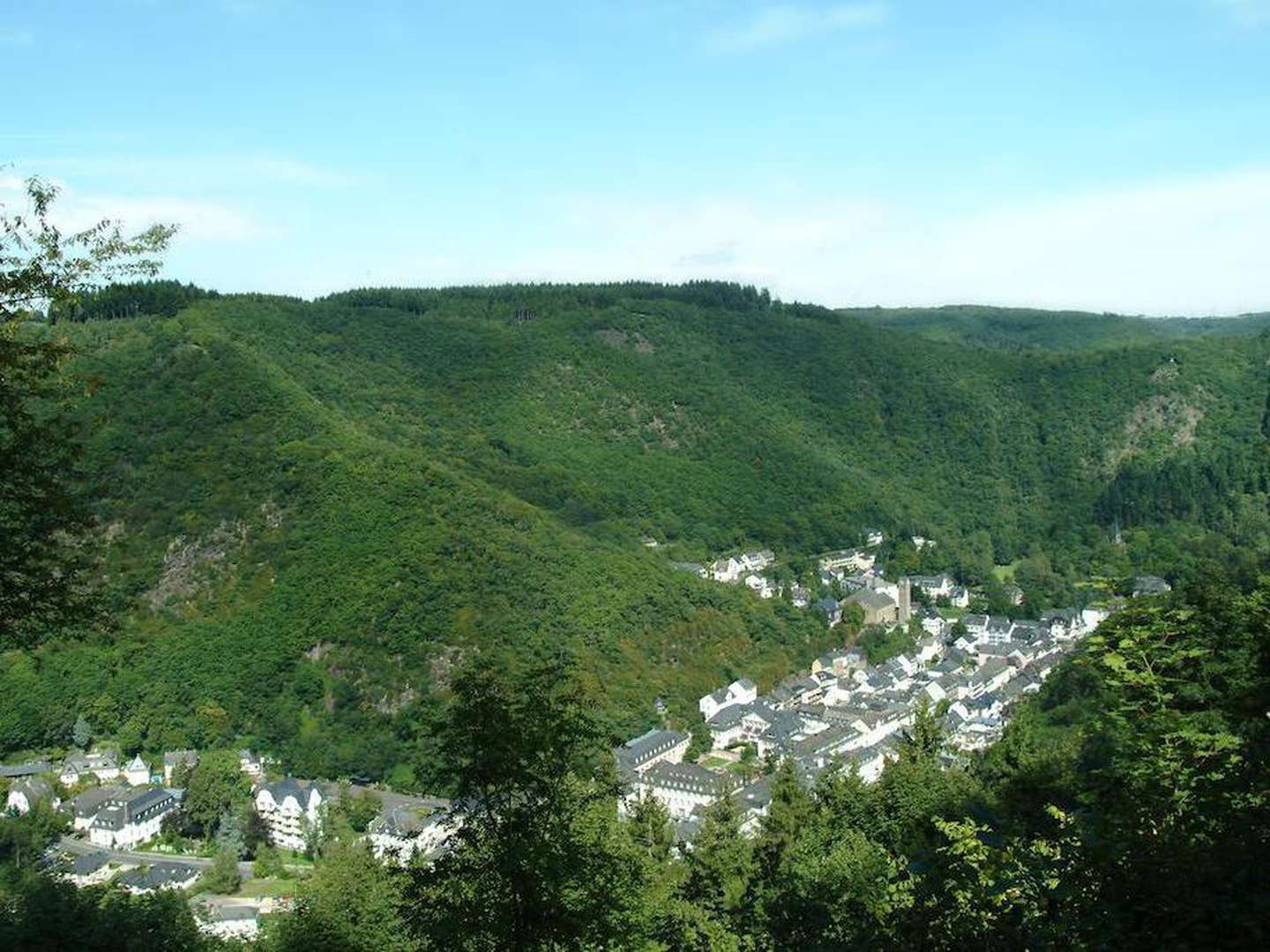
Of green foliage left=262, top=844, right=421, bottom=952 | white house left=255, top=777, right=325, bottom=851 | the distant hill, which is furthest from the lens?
the distant hill

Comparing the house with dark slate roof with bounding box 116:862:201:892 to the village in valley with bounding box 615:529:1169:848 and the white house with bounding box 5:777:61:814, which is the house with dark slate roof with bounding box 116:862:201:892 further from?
the village in valley with bounding box 615:529:1169:848

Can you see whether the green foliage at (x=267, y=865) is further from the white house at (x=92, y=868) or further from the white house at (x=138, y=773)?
the white house at (x=138, y=773)

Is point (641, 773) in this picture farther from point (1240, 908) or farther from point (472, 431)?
point (472, 431)

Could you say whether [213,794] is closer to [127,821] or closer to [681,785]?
[127,821]

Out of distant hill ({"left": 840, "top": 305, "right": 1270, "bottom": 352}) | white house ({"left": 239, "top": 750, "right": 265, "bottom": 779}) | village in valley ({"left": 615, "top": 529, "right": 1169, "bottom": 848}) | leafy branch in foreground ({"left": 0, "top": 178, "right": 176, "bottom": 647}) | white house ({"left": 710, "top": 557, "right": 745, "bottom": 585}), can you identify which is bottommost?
village in valley ({"left": 615, "top": 529, "right": 1169, "bottom": 848})

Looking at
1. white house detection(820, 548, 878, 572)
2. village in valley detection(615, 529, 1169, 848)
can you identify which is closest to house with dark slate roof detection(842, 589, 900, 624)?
village in valley detection(615, 529, 1169, 848)

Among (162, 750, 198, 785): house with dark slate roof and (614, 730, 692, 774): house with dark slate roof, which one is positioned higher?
(162, 750, 198, 785): house with dark slate roof

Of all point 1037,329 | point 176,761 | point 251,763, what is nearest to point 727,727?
point 251,763

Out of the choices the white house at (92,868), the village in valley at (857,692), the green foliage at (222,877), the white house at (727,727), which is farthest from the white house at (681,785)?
the white house at (92,868)
